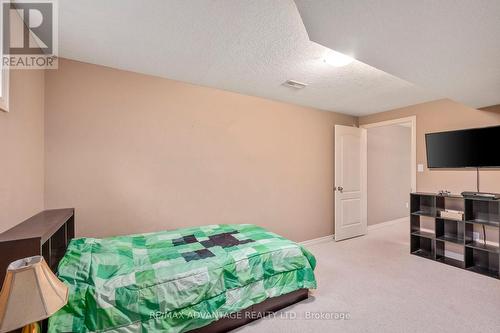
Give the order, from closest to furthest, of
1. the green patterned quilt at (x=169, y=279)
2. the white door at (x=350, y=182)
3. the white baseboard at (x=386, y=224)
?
the green patterned quilt at (x=169, y=279), the white door at (x=350, y=182), the white baseboard at (x=386, y=224)

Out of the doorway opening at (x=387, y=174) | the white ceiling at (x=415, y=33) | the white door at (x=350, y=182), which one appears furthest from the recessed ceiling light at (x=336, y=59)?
the doorway opening at (x=387, y=174)

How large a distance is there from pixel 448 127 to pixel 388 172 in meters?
2.10

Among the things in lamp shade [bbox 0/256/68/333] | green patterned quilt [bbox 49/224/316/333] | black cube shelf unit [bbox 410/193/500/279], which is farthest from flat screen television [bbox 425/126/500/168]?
lamp shade [bbox 0/256/68/333]

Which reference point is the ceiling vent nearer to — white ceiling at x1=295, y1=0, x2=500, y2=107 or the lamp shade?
white ceiling at x1=295, y1=0, x2=500, y2=107

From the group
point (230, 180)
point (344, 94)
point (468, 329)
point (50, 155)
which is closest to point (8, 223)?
point (50, 155)

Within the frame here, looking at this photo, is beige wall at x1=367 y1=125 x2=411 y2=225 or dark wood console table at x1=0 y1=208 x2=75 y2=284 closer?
dark wood console table at x1=0 y1=208 x2=75 y2=284

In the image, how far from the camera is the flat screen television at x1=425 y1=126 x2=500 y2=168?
8.91 ft

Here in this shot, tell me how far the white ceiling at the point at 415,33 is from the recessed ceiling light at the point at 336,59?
1.15 feet

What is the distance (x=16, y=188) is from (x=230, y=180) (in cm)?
208

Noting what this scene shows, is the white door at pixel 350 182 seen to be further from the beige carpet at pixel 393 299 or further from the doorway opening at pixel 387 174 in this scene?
the beige carpet at pixel 393 299

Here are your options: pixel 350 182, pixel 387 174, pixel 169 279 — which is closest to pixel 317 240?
pixel 350 182

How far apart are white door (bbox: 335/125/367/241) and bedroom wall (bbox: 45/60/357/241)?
0.45 metres

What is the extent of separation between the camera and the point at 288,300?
2.06 metres

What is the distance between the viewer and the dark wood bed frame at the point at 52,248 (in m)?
1.10
